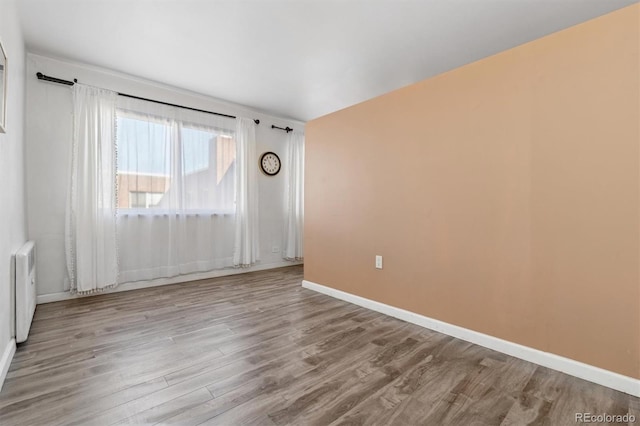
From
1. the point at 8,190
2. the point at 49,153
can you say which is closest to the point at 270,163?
the point at 49,153

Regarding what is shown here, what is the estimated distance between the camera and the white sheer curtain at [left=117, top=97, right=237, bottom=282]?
11.8ft

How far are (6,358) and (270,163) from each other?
385 centimetres

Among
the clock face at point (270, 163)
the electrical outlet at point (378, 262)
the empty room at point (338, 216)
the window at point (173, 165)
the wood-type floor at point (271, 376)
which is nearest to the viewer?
the wood-type floor at point (271, 376)

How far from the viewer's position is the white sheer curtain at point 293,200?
5.25 m

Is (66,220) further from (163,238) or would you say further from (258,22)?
(258,22)

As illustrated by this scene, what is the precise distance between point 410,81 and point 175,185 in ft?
10.8

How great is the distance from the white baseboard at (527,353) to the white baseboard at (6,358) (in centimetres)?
268

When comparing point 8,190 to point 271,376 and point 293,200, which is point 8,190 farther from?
point 293,200

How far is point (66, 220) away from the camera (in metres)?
3.14

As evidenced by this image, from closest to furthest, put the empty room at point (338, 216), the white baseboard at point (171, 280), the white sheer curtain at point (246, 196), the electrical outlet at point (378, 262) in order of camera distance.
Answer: the empty room at point (338, 216) → the electrical outlet at point (378, 262) → the white baseboard at point (171, 280) → the white sheer curtain at point (246, 196)

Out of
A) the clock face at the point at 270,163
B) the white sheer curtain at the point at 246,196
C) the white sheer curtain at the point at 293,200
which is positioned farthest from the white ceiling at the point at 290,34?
the white sheer curtain at the point at 293,200

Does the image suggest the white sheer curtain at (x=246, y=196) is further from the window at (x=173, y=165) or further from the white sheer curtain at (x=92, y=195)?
the white sheer curtain at (x=92, y=195)

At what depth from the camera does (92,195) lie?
3262 millimetres

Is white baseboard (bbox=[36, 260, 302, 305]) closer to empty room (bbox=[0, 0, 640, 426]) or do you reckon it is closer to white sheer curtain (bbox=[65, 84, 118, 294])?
empty room (bbox=[0, 0, 640, 426])
